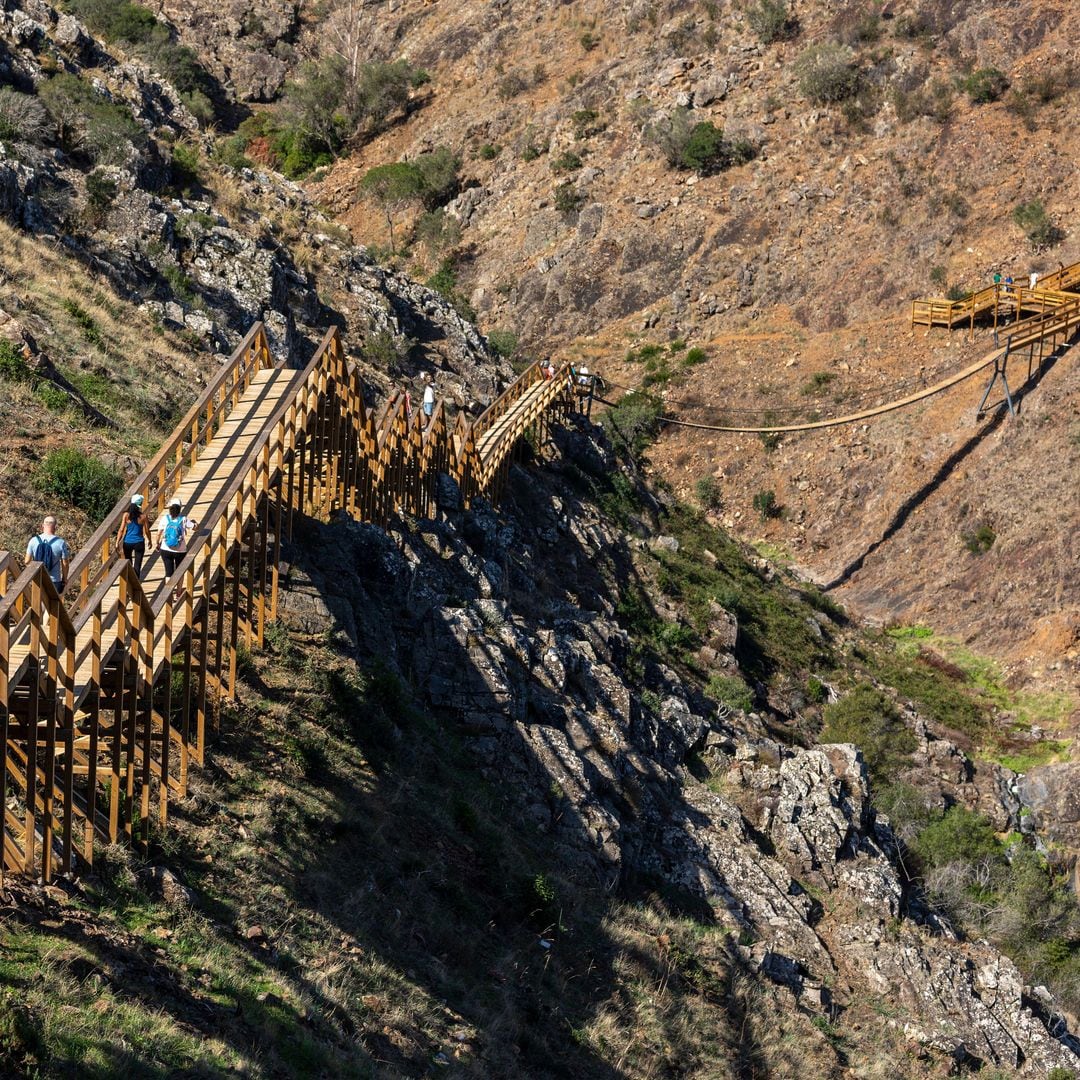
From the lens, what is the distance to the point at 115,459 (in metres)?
18.0

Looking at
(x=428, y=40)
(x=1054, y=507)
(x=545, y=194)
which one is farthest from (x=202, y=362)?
(x=428, y=40)

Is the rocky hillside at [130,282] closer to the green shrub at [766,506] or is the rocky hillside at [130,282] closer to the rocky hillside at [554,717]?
the rocky hillside at [554,717]

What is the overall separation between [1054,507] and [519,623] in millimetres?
23955

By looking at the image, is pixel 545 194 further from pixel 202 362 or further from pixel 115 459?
pixel 115 459

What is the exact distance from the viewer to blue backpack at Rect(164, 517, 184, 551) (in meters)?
13.7

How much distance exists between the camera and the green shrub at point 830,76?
57.7m

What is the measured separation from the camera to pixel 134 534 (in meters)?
13.9

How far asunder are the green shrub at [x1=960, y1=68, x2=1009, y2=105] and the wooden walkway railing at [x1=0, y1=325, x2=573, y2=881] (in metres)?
39.1

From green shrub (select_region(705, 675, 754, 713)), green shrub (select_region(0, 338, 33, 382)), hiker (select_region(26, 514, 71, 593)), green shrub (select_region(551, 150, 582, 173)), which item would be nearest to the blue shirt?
hiker (select_region(26, 514, 71, 593))

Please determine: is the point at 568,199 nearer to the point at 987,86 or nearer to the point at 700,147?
the point at 700,147

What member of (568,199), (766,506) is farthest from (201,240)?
(568,199)

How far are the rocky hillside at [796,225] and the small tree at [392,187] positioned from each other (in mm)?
446

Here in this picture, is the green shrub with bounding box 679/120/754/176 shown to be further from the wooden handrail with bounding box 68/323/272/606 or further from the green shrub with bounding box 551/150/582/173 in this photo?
the wooden handrail with bounding box 68/323/272/606

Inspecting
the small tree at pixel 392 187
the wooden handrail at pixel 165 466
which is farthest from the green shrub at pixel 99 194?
the small tree at pixel 392 187
